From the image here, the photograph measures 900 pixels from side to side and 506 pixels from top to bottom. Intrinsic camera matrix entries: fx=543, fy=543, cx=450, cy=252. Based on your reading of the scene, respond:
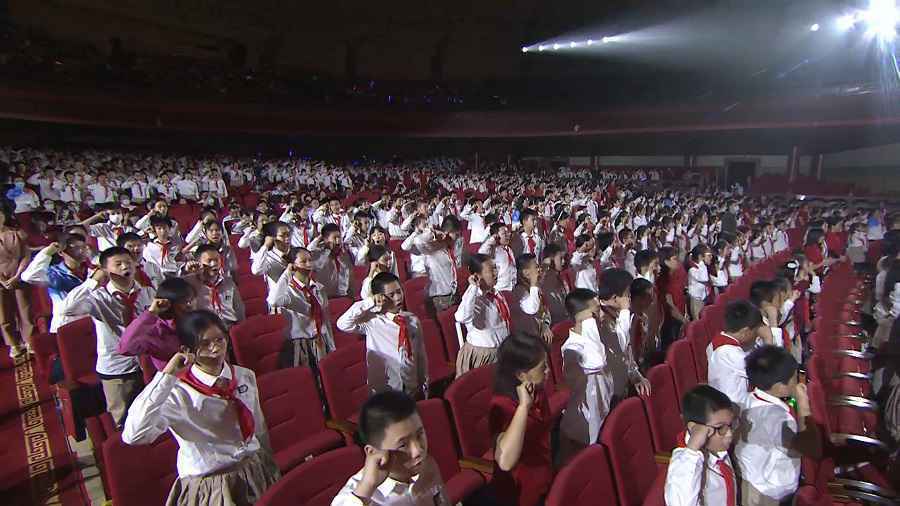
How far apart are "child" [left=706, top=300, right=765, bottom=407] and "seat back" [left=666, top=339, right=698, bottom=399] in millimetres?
309

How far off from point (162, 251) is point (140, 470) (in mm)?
4056

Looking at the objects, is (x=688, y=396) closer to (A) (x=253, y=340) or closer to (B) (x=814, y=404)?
(B) (x=814, y=404)

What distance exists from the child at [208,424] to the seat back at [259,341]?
1.62 m

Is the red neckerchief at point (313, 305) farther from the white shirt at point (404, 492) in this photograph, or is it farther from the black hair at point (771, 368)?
the black hair at point (771, 368)

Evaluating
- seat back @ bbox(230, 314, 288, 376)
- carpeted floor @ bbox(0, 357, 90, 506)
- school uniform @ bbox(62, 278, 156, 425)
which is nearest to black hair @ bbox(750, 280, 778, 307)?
seat back @ bbox(230, 314, 288, 376)

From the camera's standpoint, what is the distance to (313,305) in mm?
4406

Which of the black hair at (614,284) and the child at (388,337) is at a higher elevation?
the black hair at (614,284)

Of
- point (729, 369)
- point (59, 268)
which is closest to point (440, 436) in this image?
point (729, 369)

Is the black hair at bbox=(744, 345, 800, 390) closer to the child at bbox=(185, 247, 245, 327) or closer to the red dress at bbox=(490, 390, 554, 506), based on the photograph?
the red dress at bbox=(490, 390, 554, 506)

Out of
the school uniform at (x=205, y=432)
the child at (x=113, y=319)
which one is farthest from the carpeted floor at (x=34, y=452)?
the school uniform at (x=205, y=432)

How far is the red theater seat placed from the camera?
3.00 m

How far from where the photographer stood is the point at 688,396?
228 centimetres

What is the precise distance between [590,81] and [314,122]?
12447mm

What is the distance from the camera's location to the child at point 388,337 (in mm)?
3549
